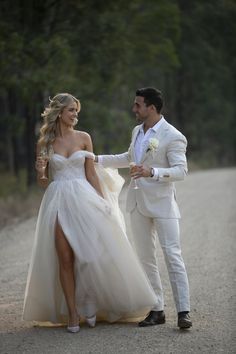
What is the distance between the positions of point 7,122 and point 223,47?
24743mm

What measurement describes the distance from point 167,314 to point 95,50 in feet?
58.6

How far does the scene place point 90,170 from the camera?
276 inches

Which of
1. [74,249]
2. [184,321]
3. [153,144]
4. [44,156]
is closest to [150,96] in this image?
[153,144]

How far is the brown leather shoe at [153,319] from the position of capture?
22.2 ft

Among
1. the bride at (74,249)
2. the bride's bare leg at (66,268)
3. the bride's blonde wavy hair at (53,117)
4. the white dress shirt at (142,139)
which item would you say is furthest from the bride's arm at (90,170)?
the bride's bare leg at (66,268)

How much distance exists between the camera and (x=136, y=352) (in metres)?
5.83

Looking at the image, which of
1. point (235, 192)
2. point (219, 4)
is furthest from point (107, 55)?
point (219, 4)

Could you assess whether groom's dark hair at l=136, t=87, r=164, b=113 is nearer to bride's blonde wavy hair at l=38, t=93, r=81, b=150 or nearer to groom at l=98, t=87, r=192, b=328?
groom at l=98, t=87, r=192, b=328

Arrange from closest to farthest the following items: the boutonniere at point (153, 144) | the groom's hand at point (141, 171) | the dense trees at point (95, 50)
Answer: the groom's hand at point (141, 171), the boutonniere at point (153, 144), the dense trees at point (95, 50)

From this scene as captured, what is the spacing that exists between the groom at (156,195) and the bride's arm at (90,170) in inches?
12.5

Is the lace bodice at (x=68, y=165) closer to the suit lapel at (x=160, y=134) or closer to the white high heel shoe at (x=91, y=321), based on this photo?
the suit lapel at (x=160, y=134)

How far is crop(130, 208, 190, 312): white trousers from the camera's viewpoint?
21.7 feet

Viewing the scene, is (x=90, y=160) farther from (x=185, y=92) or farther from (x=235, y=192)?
(x=185, y=92)

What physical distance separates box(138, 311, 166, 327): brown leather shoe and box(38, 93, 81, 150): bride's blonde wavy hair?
1.78 metres
